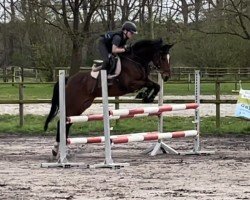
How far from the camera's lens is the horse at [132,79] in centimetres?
998

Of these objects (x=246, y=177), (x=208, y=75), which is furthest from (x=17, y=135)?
(x=208, y=75)

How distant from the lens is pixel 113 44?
9703 millimetres

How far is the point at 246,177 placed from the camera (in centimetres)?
745

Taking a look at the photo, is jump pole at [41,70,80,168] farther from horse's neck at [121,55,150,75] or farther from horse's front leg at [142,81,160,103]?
horse's front leg at [142,81,160,103]

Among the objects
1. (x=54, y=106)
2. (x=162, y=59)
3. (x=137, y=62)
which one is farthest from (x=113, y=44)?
(x=54, y=106)

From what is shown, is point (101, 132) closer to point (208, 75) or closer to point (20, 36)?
point (208, 75)

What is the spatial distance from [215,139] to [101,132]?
115 inches

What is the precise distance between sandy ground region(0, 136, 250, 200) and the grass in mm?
2583

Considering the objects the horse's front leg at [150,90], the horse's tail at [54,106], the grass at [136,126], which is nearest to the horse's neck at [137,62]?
the horse's front leg at [150,90]

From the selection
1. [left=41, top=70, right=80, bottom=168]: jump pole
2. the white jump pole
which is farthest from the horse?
the white jump pole

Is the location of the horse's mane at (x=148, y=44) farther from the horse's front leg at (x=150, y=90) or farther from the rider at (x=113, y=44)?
the horse's front leg at (x=150, y=90)

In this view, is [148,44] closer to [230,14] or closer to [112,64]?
[112,64]

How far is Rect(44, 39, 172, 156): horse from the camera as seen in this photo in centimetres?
998

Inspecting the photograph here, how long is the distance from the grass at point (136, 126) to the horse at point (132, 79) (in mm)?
3406
